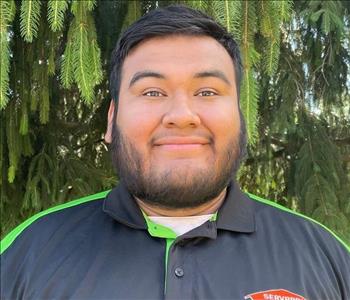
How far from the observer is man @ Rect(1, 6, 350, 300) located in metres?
1.33

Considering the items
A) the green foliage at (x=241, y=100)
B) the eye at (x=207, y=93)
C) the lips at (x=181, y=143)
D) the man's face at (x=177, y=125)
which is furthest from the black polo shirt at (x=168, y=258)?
the green foliage at (x=241, y=100)

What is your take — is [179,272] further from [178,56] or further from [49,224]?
[178,56]

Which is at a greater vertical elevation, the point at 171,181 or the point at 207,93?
the point at 207,93

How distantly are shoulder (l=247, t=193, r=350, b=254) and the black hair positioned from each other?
1.43 ft

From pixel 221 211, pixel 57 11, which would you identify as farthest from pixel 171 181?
pixel 57 11

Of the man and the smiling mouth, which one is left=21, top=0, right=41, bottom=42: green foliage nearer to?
the man

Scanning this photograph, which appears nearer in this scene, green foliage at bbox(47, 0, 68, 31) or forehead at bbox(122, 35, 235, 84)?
forehead at bbox(122, 35, 235, 84)

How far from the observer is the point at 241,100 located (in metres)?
1.91

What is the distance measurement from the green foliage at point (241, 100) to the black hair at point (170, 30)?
0.20m

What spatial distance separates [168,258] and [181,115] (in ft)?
1.31

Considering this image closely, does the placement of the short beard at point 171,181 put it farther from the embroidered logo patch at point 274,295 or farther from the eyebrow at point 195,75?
the embroidered logo patch at point 274,295

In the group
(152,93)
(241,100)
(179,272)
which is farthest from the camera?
(241,100)

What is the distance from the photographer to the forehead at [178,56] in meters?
1.44

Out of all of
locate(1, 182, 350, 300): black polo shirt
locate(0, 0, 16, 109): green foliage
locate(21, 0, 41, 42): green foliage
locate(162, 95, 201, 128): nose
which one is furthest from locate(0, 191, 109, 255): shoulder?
locate(21, 0, 41, 42): green foliage
